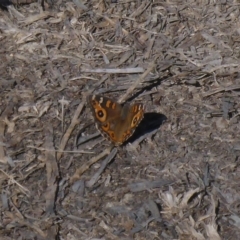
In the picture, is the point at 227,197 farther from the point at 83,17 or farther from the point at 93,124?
the point at 83,17

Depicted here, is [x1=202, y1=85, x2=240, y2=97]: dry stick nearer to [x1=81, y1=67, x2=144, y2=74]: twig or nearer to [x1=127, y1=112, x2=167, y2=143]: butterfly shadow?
[x1=127, y1=112, x2=167, y2=143]: butterfly shadow

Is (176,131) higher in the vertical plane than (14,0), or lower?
lower

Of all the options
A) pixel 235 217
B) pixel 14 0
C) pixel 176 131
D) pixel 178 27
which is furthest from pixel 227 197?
pixel 14 0

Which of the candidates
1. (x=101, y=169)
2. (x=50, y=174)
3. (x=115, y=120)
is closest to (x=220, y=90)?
(x=115, y=120)

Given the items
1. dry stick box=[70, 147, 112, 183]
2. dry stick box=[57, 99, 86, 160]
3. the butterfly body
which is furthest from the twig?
dry stick box=[70, 147, 112, 183]

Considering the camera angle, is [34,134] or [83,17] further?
[83,17]

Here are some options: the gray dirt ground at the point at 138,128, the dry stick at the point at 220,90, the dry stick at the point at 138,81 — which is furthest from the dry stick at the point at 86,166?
the dry stick at the point at 220,90
